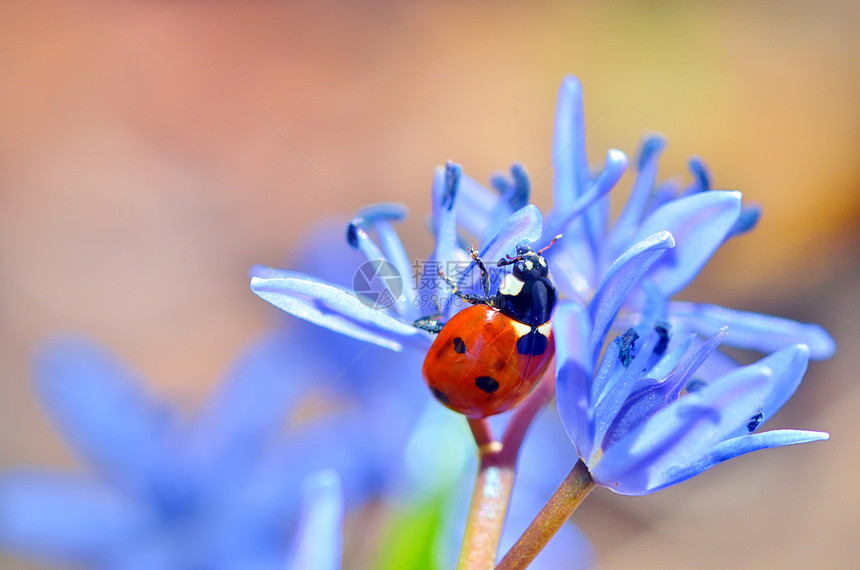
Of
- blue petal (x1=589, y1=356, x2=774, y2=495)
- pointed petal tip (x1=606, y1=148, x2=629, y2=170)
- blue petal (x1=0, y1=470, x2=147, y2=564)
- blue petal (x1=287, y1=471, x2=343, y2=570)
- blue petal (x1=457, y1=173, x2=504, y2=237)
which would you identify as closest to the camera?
blue petal (x1=589, y1=356, x2=774, y2=495)

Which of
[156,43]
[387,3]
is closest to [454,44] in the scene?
[387,3]

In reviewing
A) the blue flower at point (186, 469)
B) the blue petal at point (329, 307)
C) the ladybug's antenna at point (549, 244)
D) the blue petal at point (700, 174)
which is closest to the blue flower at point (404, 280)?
the blue petal at point (329, 307)

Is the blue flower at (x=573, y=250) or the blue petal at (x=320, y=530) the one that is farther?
the blue petal at (x=320, y=530)

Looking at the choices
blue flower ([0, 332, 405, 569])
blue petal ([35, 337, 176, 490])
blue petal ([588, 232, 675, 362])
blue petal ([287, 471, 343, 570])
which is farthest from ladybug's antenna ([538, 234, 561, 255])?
blue petal ([35, 337, 176, 490])

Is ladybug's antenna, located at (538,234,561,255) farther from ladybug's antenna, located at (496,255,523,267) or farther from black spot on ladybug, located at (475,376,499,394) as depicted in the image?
black spot on ladybug, located at (475,376,499,394)

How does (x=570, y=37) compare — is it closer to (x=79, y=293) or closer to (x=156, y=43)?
(x=156, y=43)

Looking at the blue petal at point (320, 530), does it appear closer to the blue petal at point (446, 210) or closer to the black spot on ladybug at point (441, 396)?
the black spot on ladybug at point (441, 396)

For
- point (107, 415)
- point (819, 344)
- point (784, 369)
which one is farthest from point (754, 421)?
point (107, 415)
